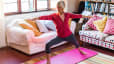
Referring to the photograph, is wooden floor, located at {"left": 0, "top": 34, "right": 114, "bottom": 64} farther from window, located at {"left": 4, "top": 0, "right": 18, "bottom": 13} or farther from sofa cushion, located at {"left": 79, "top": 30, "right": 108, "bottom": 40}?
window, located at {"left": 4, "top": 0, "right": 18, "bottom": 13}

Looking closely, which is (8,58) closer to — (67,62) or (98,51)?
(67,62)

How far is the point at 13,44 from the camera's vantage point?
427 cm

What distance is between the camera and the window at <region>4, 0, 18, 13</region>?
4711 millimetres

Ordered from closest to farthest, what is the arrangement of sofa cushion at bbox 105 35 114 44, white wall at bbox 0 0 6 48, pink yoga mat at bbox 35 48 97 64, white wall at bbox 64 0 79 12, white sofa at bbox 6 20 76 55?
pink yoga mat at bbox 35 48 97 64, white sofa at bbox 6 20 76 55, sofa cushion at bbox 105 35 114 44, white wall at bbox 0 0 6 48, white wall at bbox 64 0 79 12

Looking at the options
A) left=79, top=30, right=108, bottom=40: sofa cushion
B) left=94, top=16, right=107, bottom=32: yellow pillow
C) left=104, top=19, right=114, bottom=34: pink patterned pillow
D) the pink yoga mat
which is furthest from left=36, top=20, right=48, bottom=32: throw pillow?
left=104, top=19, right=114, bottom=34: pink patterned pillow

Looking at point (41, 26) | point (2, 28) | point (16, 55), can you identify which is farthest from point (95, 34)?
point (2, 28)

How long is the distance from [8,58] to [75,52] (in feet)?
5.24

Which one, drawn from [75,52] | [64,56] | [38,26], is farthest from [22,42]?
[75,52]

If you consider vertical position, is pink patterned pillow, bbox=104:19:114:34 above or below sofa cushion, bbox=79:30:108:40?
above

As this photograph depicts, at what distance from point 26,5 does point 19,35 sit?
64.7 inches

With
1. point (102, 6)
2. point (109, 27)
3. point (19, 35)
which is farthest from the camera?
point (102, 6)

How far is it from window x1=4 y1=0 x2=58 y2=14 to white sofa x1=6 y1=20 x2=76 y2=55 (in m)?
0.71

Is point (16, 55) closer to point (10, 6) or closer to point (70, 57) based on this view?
point (70, 57)

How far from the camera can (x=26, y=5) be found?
5.18m
